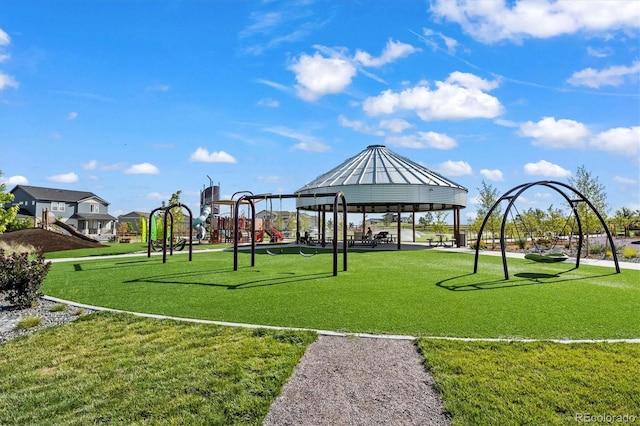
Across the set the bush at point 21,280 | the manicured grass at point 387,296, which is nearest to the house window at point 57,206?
the manicured grass at point 387,296

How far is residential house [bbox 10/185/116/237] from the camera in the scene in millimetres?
45594

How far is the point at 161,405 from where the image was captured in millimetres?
3725

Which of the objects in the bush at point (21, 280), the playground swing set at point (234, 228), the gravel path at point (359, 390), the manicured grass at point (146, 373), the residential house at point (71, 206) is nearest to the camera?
the gravel path at point (359, 390)

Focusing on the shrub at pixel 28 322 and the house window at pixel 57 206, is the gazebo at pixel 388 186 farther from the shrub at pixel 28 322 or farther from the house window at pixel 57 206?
the house window at pixel 57 206

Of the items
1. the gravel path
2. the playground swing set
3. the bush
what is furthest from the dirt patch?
the gravel path

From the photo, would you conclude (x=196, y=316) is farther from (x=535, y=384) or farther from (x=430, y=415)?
(x=535, y=384)

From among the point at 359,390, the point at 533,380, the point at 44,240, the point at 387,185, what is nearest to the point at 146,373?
the point at 359,390

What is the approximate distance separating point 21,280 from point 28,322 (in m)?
2.03

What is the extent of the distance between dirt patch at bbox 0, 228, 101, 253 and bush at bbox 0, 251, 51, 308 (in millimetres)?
13290

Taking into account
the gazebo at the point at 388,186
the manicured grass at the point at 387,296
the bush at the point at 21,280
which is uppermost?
the gazebo at the point at 388,186

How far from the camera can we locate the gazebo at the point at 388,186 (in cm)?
2264

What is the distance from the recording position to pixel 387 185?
22719 millimetres

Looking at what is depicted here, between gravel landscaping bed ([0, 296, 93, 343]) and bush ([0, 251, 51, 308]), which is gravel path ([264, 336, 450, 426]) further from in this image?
bush ([0, 251, 51, 308])

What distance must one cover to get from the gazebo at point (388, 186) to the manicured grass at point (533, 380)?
1772cm
